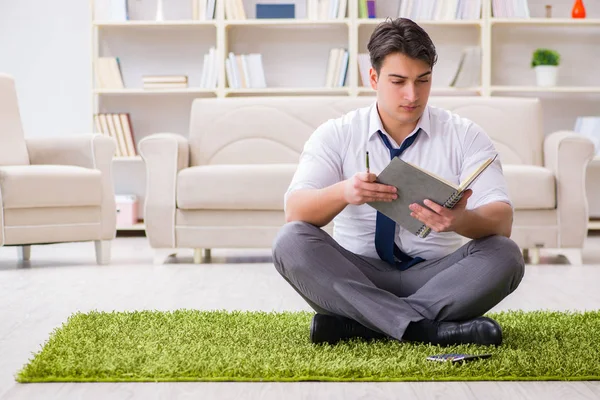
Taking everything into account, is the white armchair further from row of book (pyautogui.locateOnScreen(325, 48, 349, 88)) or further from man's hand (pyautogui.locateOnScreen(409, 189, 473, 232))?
man's hand (pyautogui.locateOnScreen(409, 189, 473, 232))

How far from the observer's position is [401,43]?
6.77ft

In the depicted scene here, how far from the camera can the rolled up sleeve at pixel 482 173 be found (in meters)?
2.09

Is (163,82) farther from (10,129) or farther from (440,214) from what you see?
(440,214)

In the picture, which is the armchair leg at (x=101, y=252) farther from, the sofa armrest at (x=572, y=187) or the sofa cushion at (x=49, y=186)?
the sofa armrest at (x=572, y=187)

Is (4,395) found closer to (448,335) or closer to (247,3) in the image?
(448,335)

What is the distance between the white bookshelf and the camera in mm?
5938

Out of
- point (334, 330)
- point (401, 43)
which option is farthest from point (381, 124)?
point (334, 330)

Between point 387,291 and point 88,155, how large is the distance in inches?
101

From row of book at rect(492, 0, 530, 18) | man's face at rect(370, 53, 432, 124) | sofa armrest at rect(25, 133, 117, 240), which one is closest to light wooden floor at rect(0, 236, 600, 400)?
sofa armrest at rect(25, 133, 117, 240)

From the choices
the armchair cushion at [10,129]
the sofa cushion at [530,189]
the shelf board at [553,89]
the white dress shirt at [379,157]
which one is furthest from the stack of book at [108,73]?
the white dress shirt at [379,157]

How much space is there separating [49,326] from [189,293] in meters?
0.74

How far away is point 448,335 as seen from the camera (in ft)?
6.68

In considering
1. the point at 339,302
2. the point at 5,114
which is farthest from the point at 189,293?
the point at 5,114

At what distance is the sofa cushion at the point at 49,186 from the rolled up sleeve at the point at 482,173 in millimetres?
2306
